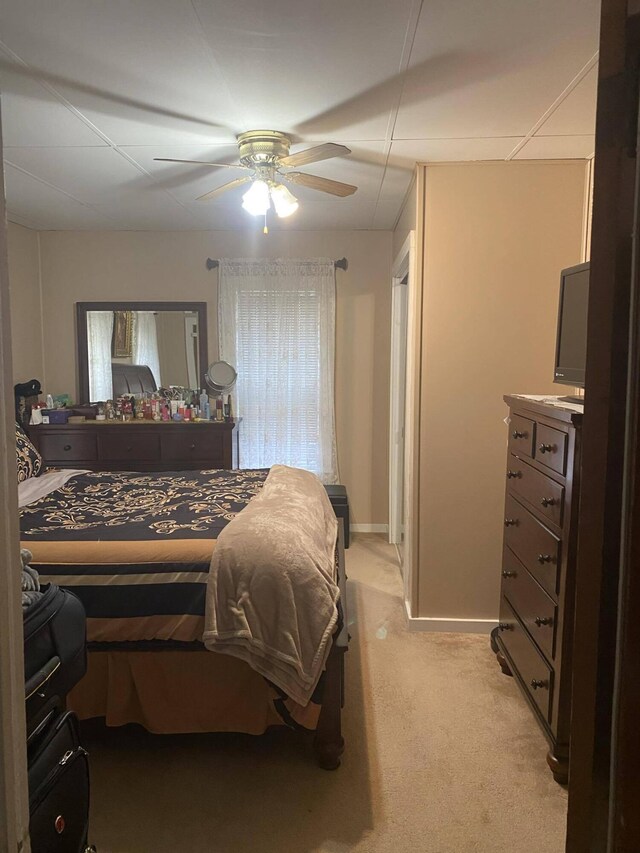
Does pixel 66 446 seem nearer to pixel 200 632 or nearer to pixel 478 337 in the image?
pixel 200 632

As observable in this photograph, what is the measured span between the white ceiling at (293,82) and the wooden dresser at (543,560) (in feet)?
3.86

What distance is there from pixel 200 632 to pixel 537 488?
1408 millimetres

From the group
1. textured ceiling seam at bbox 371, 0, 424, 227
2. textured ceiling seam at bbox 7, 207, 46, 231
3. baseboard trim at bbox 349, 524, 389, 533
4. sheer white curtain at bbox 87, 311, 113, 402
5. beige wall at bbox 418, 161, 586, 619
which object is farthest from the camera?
baseboard trim at bbox 349, 524, 389, 533

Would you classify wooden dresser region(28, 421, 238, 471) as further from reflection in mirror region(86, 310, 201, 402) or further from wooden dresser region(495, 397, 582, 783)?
wooden dresser region(495, 397, 582, 783)

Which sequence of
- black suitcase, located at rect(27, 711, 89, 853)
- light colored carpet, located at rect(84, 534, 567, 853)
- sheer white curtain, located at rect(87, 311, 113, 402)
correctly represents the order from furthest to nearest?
sheer white curtain, located at rect(87, 311, 113, 402), light colored carpet, located at rect(84, 534, 567, 853), black suitcase, located at rect(27, 711, 89, 853)

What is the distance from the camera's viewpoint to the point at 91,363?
4805 mm

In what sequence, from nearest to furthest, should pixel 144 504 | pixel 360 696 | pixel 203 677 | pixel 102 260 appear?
pixel 203 677 < pixel 360 696 < pixel 144 504 < pixel 102 260

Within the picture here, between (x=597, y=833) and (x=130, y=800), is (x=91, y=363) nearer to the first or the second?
(x=130, y=800)

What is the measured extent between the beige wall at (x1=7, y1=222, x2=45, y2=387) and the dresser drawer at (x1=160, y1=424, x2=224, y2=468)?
4.00 feet

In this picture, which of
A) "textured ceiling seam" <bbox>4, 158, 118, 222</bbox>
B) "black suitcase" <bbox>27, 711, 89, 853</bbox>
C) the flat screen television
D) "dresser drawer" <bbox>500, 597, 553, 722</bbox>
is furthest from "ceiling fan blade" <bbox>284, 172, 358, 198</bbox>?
"black suitcase" <bbox>27, 711, 89, 853</bbox>

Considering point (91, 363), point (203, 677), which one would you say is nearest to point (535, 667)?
point (203, 677)

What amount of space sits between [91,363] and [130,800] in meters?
3.51

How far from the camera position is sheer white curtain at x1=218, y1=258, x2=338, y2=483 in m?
4.69

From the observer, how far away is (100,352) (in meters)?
4.80
